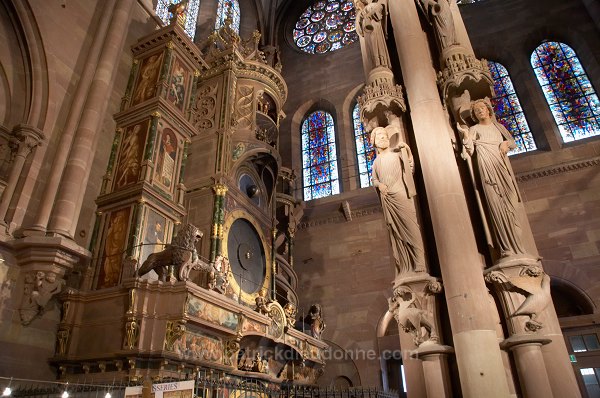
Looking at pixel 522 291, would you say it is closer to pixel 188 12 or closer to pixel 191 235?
pixel 191 235

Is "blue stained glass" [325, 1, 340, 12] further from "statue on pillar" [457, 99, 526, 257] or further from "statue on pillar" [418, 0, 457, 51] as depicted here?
"statue on pillar" [457, 99, 526, 257]

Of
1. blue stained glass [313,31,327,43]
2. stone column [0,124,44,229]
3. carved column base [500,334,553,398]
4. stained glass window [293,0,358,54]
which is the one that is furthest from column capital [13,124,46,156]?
blue stained glass [313,31,327,43]

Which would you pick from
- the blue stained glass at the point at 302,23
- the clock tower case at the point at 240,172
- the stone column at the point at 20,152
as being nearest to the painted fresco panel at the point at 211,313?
the clock tower case at the point at 240,172

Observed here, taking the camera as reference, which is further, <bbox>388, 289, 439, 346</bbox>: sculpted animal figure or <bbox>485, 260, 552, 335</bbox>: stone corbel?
<bbox>388, 289, 439, 346</bbox>: sculpted animal figure

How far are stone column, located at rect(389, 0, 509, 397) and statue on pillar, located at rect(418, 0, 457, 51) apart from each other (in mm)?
158

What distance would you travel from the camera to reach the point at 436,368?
313 centimetres

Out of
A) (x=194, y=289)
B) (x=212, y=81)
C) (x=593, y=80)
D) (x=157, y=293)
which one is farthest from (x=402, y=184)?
(x=593, y=80)

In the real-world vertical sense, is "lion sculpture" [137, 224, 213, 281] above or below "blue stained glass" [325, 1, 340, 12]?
below

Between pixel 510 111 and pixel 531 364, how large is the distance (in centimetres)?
1132

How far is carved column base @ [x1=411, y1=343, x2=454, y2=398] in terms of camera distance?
10.1 ft

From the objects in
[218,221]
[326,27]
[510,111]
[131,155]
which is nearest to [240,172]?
[218,221]

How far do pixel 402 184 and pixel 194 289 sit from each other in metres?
3.34

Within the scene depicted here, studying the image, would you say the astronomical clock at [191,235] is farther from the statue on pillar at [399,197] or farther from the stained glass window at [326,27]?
the stained glass window at [326,27]

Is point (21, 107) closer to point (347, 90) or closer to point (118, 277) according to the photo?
point (118, 277)
